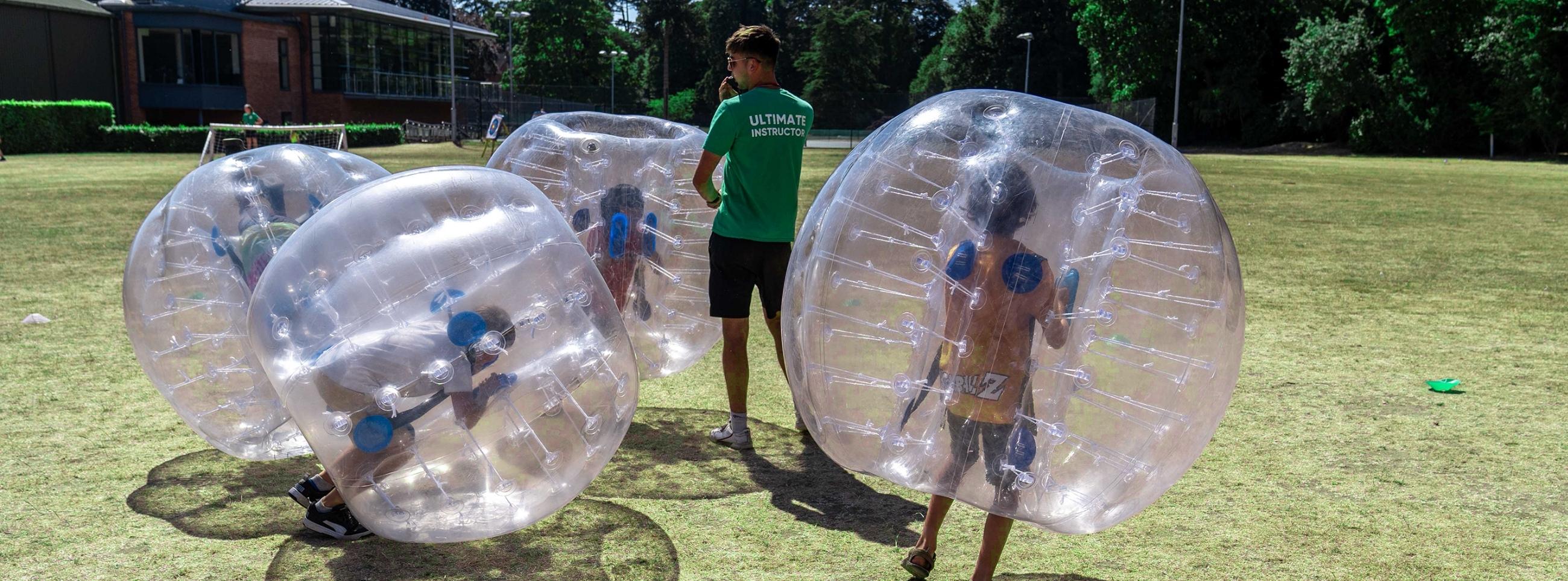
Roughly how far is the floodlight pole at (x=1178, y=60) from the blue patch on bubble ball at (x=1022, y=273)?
43554 millimetres

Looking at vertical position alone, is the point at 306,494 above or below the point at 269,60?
below

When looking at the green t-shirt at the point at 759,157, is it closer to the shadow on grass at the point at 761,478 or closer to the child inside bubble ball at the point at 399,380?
the shadow on grass at the point at 761,478

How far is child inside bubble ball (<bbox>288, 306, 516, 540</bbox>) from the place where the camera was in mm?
3377

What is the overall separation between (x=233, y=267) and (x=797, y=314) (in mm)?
2556

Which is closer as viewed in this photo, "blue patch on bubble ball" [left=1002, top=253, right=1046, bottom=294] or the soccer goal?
"blue patch on bubble ball" [left=1002, top=253, right=1046, bottom=294]

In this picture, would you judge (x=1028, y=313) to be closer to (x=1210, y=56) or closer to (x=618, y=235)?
(x=618, y=235)

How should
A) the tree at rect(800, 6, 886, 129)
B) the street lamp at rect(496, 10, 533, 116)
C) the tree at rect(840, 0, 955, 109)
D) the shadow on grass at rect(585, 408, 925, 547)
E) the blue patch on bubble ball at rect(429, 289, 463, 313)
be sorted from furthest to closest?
1. the tree at rect(840, 0, 955, 109)
2. the tree at rect(800, 6, 886, 129)
3. the street lamp at rect(496, 10, 533, 116)
4. the shadow on grass at rect(585, 408, 925, 547)
5. the blue patch on bubble ball at rect(429, 289, 463, 313)

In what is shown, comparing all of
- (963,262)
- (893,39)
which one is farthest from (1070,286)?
(893,39)

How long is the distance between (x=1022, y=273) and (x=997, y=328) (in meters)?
0.18

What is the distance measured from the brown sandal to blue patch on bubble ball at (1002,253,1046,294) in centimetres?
109

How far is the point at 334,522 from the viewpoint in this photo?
409 cm

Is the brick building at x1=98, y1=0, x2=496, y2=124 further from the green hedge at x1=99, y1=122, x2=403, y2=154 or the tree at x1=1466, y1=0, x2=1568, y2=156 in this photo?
the tree at x1=1466, y1=0, x2=1568, y2=156

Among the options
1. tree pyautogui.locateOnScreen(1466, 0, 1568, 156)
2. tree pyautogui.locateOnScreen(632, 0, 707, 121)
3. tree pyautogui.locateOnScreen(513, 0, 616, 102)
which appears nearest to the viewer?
tree pyautogui.locateOnScreen(1466, 0, 1568, 156)

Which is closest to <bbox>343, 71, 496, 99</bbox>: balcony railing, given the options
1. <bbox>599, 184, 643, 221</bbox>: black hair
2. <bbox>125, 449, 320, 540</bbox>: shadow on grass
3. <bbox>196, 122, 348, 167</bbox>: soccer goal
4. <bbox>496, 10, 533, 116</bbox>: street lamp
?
<bbox>496, 10, 533, 116</bbox>: street lamp
